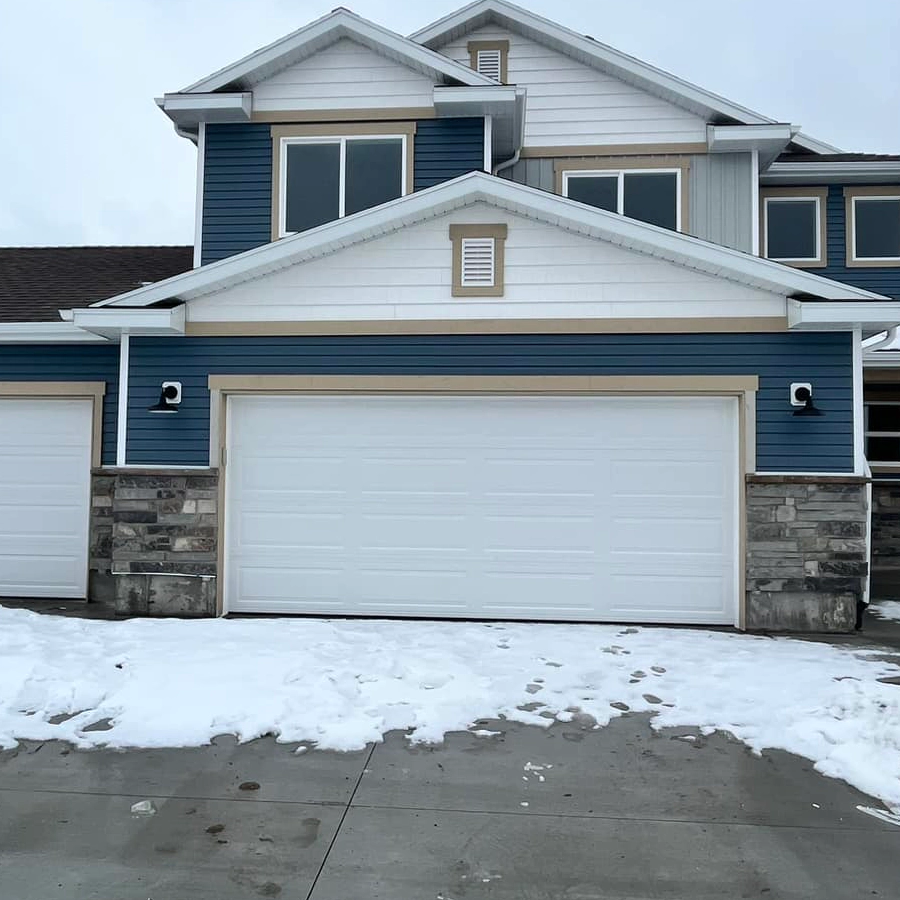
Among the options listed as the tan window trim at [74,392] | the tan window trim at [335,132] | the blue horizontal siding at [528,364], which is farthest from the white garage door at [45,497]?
the tan window trim at [335,132]

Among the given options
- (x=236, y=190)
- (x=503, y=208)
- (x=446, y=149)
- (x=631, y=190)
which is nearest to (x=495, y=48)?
(x=446, y=149)

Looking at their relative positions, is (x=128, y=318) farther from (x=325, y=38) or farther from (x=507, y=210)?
(x=325, y=38)

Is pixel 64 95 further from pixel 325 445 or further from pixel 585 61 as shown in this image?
pixel 325 445

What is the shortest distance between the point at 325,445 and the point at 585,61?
7.10 m

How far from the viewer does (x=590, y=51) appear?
10.9 m

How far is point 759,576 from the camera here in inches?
292

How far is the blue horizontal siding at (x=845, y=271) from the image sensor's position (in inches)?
456

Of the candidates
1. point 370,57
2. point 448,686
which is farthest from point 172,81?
point 448,686

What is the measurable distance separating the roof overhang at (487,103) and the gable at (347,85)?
18.4 inches

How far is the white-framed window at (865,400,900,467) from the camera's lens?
39.3ft

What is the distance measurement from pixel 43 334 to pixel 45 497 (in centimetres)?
184

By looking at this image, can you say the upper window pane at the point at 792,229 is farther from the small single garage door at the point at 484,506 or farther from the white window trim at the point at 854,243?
the small single garage door at the point at 484,506

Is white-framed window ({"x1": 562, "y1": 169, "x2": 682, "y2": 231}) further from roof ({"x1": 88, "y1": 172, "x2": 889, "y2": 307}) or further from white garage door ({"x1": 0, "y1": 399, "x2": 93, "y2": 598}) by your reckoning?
white garage door ({"x1": 0, "y1": 399, "x2": 93, "y2": 598})

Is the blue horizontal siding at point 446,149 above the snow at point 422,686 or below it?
above
